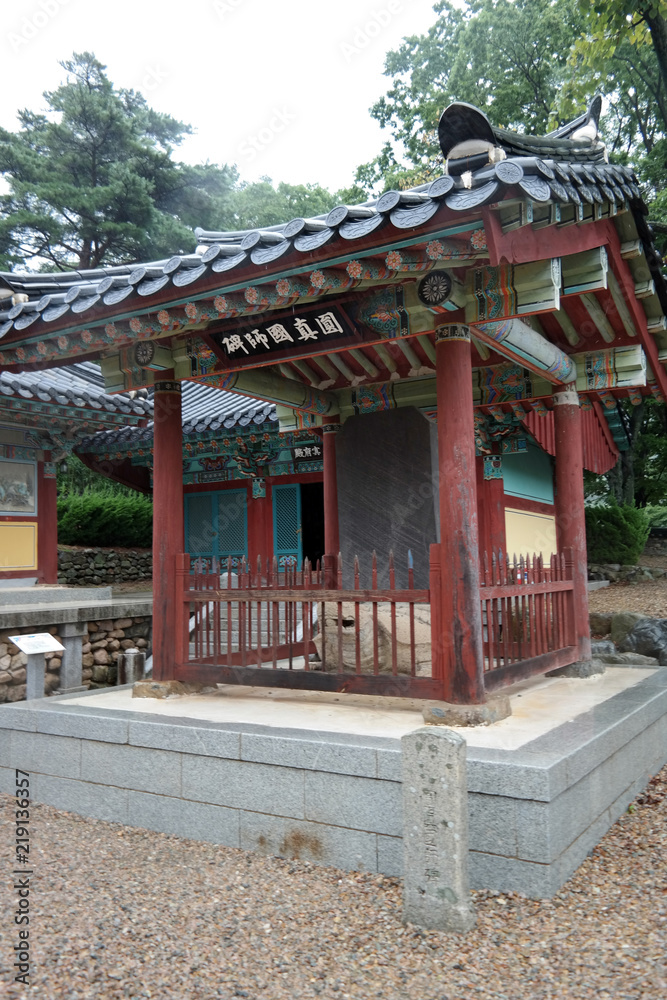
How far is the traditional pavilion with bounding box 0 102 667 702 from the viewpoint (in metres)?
4.51

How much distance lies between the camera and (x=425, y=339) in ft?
21.2

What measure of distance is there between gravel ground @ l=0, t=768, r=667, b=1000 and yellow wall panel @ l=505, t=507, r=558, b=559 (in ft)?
22.1

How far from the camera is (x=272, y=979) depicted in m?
3.12

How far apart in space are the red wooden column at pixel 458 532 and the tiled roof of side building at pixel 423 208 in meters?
1.05

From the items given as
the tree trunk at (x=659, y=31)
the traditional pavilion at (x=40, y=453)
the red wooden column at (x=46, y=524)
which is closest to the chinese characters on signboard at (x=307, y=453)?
the traditional pavilion at (x=40, y=453)

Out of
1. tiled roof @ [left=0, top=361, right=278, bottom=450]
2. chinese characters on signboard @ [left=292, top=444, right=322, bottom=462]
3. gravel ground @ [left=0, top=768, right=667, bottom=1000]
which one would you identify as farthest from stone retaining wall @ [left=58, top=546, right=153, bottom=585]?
gravel ground @ [left=0, top=768, right=667, bottom=1000]

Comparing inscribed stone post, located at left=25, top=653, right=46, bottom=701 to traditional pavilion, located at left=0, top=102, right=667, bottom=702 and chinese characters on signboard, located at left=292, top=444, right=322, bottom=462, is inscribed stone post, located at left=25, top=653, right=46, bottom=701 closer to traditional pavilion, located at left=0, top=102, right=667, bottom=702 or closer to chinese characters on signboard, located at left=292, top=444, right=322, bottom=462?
traditional pavilion, located at left=0, top=102, right=667, bottom=702

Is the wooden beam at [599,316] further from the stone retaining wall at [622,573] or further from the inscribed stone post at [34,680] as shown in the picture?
the stone retaining wall at [622,573]

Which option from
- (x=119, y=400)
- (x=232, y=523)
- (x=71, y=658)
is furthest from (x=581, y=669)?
(x=232, y=523)

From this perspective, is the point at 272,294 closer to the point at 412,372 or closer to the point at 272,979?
the point at 412,372

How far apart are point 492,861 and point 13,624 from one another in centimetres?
656

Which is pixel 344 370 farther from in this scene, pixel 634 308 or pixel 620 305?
pixel 634 308

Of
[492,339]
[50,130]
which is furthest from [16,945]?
[50,130]

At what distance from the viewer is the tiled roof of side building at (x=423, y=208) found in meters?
4.11
